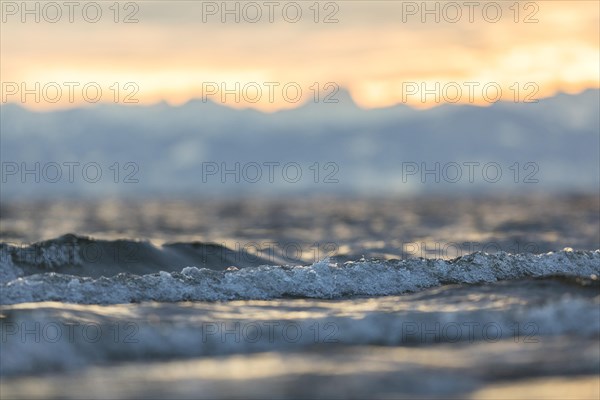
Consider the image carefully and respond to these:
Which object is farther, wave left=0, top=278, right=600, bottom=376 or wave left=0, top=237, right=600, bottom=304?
wave left=0, top=237, right=600, bottom=304

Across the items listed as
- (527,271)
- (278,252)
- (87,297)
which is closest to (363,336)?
(87,297)

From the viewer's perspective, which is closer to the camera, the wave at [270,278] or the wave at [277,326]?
the wave at [277,326]

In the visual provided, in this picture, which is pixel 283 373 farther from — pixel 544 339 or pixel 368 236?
pixel 368 236

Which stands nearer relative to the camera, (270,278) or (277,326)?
(277,326)

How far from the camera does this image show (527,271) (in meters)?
16.9

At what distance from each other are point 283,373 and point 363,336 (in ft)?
6.84

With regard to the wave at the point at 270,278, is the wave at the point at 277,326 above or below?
below

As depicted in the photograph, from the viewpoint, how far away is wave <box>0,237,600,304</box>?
43.3ft

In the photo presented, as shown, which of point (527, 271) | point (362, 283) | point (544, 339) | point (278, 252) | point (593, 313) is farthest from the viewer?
point (278, 252)

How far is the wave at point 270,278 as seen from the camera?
13188 mm

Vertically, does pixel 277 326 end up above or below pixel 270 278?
below

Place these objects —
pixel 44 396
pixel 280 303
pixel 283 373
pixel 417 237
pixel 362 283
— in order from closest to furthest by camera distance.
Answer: pixel 44 396
pixel 283 373
pixel 280 303
pixel 362 283
pixel 417 237

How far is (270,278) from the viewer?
14758mm

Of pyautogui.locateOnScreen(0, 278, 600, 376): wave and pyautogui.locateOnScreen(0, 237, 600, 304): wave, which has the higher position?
pyautogui.locateOnScreen(0, 237, 600, 304): wave
